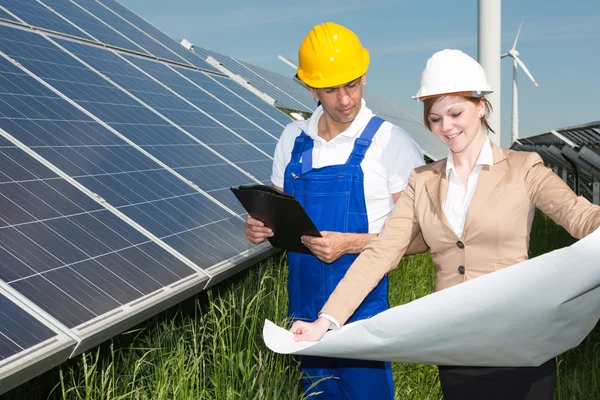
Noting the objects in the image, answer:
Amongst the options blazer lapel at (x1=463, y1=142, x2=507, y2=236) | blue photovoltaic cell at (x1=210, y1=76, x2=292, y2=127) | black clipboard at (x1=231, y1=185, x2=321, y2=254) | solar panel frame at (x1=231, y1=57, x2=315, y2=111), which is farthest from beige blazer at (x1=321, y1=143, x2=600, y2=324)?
solar panel frame at (x1=231, y1=57, x2=315, y2=111)

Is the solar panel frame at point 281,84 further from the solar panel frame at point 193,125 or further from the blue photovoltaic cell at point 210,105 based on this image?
the solar panel frame at point 193,125

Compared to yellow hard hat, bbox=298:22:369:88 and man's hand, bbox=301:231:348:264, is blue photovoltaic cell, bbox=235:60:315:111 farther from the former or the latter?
man's hand, bbox=301:231:348:264

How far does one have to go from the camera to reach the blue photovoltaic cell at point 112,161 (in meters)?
5.13

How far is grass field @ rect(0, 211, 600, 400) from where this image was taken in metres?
4.28

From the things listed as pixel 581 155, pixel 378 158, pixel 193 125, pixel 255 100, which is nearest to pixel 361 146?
pixel 378 158

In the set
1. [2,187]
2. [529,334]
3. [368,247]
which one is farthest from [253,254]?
[529,334]

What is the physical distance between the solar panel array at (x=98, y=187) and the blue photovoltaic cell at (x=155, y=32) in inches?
103

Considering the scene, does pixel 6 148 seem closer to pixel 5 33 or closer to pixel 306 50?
pixel 306 50

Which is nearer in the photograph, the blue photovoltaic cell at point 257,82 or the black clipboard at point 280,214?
the black clipboard at point 280,214

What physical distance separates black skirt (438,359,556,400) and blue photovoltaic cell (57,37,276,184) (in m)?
4.15

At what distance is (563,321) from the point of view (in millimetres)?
2637

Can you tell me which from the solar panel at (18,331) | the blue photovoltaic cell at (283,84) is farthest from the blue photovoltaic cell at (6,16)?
the blue photovoltaic cell at (283,84)

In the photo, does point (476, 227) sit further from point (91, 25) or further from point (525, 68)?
point (525, 68)

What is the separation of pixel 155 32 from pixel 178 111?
496cm
